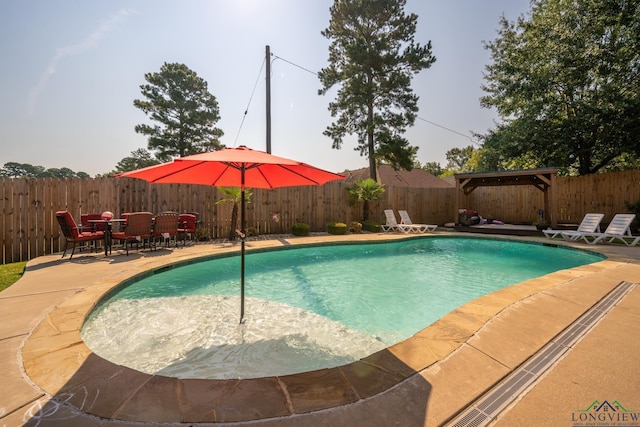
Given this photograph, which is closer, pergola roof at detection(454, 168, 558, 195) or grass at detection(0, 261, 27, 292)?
grass at detection(0, 261, 27, 292)

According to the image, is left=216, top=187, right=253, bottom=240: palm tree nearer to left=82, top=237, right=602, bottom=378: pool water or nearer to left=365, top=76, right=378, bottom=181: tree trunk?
left=82, top=237, right=602, bottom=378: pool water

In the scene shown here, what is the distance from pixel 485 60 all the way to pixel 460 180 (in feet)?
24.8

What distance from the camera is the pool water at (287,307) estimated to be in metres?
2.57

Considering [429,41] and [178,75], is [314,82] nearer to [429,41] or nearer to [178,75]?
[429,41]

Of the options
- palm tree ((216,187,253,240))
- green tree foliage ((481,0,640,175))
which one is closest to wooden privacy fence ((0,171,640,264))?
palm tree ((216,187,253,240))

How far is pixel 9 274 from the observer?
4781mm

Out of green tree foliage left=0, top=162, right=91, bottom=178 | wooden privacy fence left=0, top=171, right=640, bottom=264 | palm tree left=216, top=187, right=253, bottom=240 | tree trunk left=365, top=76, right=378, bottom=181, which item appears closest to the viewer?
wooden privacy fence left=0, top=171, right=640, bottom=264

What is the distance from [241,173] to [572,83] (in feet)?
51.2

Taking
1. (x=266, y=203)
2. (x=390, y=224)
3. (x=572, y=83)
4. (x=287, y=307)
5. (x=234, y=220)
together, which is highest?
(x=572, y=83)

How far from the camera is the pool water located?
101 inches

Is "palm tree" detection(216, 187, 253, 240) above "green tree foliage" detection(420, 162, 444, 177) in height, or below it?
below

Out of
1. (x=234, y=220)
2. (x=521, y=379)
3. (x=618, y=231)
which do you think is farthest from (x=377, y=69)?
(x=521, y=379)

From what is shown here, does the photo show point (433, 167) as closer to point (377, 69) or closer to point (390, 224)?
point (377, 69)

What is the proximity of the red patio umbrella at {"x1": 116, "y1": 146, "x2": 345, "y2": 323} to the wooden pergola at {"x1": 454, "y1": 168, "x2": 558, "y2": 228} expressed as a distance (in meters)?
11.3
